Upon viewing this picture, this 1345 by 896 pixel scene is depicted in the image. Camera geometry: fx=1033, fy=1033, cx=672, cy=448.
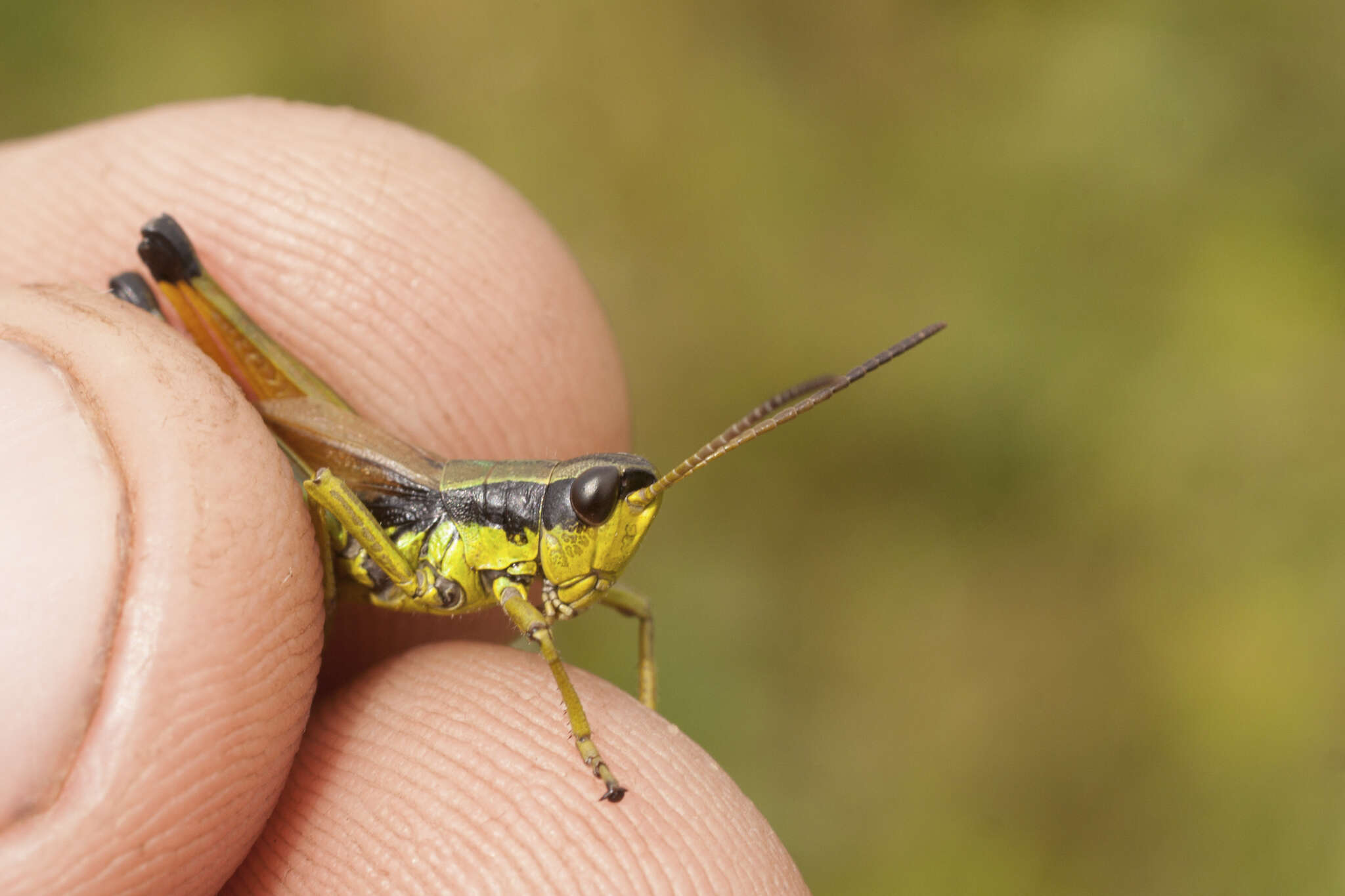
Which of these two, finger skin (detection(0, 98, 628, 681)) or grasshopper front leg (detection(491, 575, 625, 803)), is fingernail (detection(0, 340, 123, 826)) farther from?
finger skin (detection(0, 98, 628, 681))

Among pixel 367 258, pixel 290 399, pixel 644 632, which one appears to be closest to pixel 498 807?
pixel 644 632

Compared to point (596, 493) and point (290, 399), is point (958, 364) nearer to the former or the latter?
point (596, 493)

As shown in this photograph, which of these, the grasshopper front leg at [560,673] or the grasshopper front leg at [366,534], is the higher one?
the grasshopper front leg at [366,534]

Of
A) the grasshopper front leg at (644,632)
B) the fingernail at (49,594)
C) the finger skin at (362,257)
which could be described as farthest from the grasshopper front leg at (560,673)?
the fingernail at (49,594)

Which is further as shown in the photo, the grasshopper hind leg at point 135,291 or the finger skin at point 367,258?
the finger skin at point 367,258

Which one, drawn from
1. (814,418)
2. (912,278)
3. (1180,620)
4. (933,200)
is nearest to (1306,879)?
(1180,620)

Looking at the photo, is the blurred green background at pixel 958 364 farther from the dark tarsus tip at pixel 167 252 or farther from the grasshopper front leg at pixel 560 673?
the dark tarsus tip at pixel 167 252

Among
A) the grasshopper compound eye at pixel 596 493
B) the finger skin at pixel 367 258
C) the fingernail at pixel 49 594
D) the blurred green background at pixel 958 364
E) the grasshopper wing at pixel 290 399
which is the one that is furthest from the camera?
the blurred green background at pixel 958 364

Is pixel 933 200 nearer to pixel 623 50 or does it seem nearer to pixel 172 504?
pixel 623 50
